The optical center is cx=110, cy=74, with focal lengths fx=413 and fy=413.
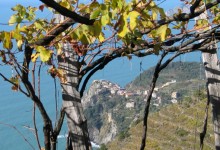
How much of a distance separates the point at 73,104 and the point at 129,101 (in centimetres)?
5218

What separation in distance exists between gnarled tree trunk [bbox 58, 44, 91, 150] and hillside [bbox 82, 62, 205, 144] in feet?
149

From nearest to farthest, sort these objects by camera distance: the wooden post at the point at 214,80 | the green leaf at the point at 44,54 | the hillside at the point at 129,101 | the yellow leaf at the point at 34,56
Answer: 1. the green leaf at the point at 44,54
2. the yellow leaf at the point at 34,56
3. the wooden post at the point at 214,80
4. the hillside at the point at 129,101

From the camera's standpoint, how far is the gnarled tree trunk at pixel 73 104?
1674 mm

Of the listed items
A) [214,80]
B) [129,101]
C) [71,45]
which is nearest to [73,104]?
[71,45]

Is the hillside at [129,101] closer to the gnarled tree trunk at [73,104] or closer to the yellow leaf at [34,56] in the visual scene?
the gnarled tree trunk at [73,104]

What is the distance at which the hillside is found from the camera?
50.4 metres

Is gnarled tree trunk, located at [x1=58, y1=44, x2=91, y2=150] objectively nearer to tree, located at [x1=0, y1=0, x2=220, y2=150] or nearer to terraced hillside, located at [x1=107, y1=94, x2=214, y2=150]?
tree, located at [x1=0, y1=0, x2=220, y2=150]

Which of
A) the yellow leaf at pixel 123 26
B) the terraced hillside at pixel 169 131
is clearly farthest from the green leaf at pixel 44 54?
the terraced hillside at pixel 169 131

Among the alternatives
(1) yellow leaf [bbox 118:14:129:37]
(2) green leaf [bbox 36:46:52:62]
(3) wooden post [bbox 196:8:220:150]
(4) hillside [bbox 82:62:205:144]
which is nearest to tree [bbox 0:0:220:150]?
(2) green leaf [bbox 36:46:52:62]

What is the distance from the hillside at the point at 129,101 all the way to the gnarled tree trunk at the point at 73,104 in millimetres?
45448

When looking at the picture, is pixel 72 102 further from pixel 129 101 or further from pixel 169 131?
pixel 129 101

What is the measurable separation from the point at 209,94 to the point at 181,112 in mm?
32269

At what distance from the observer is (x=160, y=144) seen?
30.6 metres

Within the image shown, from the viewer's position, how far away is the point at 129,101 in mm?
53688
